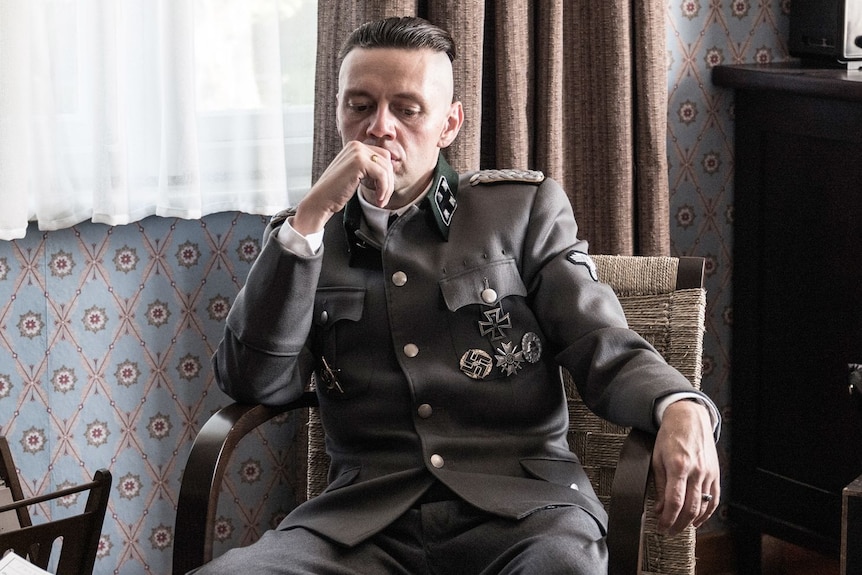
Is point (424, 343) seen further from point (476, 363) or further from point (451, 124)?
point (451, 124)

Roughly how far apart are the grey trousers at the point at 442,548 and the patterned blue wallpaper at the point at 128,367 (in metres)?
0.69

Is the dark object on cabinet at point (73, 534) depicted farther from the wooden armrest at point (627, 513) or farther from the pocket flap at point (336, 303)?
the wooden armrest at point (627, 513)

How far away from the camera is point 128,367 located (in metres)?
2.37

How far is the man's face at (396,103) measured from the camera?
6.18 feet

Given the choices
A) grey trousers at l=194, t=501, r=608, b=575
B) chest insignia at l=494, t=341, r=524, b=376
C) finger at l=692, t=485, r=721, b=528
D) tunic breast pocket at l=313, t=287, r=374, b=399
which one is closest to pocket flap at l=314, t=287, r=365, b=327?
tunic breast pocket at l=313, t=287, r=374, b=399

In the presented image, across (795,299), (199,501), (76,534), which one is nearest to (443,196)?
(199,501)

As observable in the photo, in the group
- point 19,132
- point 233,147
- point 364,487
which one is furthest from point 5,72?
point 364,487

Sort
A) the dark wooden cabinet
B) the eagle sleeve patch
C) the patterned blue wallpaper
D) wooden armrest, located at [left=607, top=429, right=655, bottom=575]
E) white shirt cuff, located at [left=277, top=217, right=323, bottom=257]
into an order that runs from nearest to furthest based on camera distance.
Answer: wooden armrest, located at [left=607, top=429, right=655, bottom=575]
white shirt cuff, located at [left=277, top=217, right=323, bottom=257]
the eagle sleeve patch
the patterned blue wallpaper
the dark wooden cabinet

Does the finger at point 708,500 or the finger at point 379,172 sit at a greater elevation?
the finger at point 379,172

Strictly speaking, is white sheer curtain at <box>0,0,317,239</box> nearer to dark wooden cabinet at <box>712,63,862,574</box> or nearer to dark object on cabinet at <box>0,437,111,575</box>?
dark object on cabinet at <box>0,437,111,575</box>

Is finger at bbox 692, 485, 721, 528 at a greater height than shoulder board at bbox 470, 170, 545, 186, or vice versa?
shoulder board at bbox 470, 170, 545, 186

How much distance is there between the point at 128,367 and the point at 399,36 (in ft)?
3.08

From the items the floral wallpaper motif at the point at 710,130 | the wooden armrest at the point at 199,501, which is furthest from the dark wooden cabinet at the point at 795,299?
the wooden armrest at the point at 199,501

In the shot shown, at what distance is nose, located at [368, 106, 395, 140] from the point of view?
186 cm
